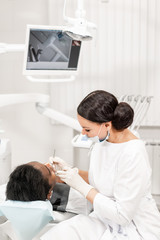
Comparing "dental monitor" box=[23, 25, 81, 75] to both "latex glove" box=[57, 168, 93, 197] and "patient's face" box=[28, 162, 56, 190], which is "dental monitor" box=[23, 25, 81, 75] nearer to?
"patient's face" box=[28, 162, 56, 190]

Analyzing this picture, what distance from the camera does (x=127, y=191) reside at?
141cm

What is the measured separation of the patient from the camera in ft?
4.93

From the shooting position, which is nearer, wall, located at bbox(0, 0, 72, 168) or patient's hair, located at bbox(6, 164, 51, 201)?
patient's hair, located at bbox(6, 164, 51, 201)

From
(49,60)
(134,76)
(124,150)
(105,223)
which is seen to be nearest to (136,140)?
(124,150)

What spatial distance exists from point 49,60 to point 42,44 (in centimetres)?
12

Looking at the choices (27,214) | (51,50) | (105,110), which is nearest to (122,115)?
(105,110)

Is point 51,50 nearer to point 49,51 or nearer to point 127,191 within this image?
point 49,51

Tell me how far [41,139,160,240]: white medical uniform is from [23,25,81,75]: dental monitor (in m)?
0.67

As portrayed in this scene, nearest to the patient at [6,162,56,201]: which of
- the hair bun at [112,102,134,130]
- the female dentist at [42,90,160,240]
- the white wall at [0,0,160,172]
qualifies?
the female dentist at [42,90,160,240]

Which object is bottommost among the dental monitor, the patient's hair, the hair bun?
the patient's hair

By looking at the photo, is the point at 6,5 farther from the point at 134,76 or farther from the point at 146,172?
the point at 146,172

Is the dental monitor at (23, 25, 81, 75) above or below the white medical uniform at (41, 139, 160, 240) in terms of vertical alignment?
above

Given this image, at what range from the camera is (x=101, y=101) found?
1.44 meters

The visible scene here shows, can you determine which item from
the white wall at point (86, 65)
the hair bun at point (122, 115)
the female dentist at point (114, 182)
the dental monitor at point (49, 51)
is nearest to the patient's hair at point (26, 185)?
the female dentist at point (114, 182)
